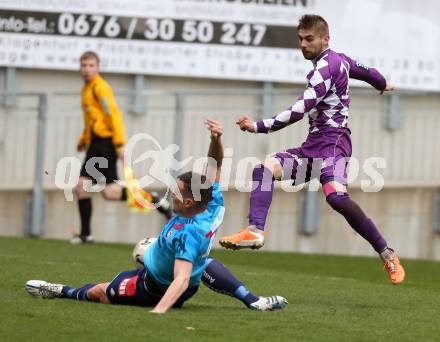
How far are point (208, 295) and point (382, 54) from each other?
8.75 meters

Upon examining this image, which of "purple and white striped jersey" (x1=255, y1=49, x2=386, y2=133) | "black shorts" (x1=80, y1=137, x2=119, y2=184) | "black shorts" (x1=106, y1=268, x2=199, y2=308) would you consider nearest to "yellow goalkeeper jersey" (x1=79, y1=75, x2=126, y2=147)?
"black shorts" (x1=80, y1=137, x2=119, y2=184)

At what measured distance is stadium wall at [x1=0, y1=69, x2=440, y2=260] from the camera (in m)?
15.6

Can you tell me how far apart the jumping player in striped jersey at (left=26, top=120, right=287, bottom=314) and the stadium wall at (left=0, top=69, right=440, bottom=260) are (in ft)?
25.4

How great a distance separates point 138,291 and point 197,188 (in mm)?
772

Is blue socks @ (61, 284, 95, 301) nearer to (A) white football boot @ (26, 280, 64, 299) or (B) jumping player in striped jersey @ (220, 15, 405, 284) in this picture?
(A) white football boot @ (26, 280, 64, 299)

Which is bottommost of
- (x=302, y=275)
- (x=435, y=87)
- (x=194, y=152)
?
(x=302, y=275)

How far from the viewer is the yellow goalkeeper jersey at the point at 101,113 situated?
13852 mm

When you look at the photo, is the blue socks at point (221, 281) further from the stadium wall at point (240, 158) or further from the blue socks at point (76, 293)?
the stadium wall at point (240, 158)

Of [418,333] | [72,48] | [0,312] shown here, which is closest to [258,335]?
[418,333]

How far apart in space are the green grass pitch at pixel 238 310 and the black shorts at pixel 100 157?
1.83 metres

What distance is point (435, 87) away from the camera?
673 inches

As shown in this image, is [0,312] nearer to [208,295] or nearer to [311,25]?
[208,295]

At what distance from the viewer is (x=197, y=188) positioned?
7.37 m

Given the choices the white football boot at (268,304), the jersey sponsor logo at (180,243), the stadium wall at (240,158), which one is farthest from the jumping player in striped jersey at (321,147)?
the stadium wall at (240,158)
